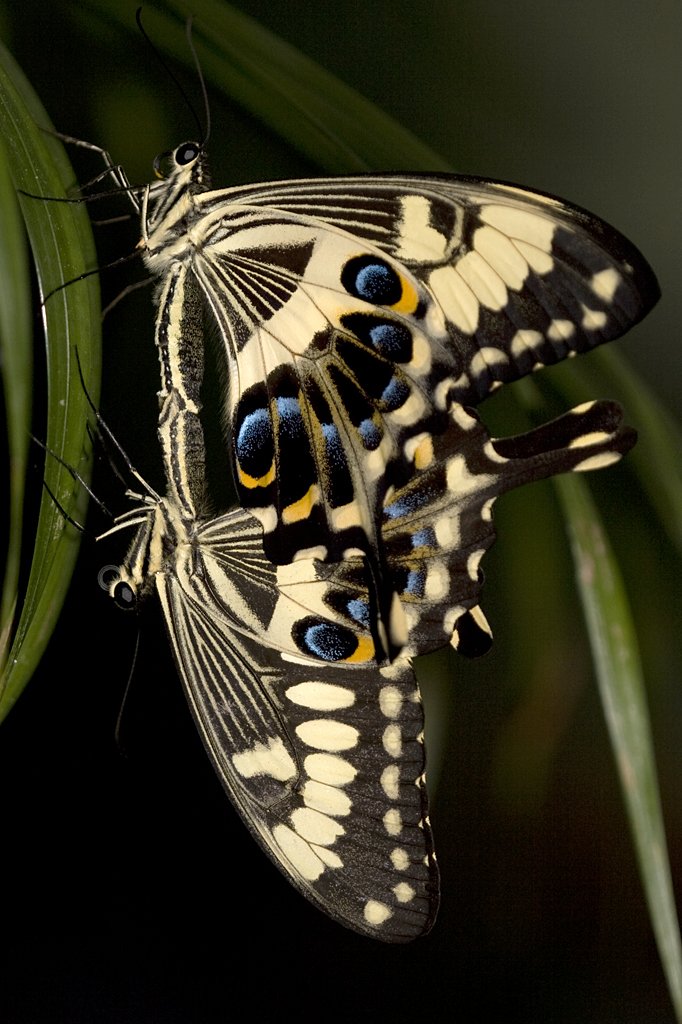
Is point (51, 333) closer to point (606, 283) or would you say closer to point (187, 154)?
point (187, 154)

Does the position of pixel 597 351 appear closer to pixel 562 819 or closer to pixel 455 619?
pixel 455 619

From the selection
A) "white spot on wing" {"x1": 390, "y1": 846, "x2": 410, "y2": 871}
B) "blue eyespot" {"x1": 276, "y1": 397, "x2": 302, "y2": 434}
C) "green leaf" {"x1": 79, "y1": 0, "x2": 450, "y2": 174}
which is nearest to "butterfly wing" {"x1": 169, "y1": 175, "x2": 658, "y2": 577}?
"blue eyespot" {"x1": 276, "y1": 397, "x2": 302, "y2": 434}

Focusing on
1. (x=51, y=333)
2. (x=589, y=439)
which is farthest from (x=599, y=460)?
(x=51, y=333)

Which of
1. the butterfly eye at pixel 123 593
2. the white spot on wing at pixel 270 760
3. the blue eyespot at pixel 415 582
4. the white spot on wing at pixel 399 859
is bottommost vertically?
the white spot on wing at pixel 399 859

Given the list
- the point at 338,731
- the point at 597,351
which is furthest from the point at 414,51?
the point at 338,731

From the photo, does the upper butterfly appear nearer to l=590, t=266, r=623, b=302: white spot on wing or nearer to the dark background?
l=590, t=266, r=623, b=302: white spot on wing

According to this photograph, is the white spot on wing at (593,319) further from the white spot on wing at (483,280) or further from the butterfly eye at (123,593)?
the butterfly eye at (123,593)

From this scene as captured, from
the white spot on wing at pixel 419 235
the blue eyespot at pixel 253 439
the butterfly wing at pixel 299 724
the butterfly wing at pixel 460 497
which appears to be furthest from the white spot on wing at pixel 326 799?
the white spot on wing at pixel 419 235
